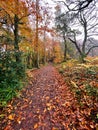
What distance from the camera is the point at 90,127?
3521 mm

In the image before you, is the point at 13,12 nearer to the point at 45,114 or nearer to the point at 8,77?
the point at 8,77

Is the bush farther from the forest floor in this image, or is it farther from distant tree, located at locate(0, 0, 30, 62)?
distant tree, located at locate(0, 0, 30, 62)

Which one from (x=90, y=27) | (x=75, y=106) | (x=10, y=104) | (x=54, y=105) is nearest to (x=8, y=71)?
(x=10, y=104)

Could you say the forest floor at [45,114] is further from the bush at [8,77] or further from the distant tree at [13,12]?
the distant tree at [13,12]

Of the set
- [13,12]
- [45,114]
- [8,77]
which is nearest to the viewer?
[45,114]

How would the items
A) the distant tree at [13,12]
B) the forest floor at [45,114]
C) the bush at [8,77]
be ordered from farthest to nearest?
1. the distant tree at [13,12]
2. the bush at [8,77]
3. the forest floor at [45,114]

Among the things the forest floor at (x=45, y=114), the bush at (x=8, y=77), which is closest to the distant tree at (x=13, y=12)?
the bush at (x=8, y=77)

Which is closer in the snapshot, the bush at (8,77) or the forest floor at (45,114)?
the forest floor at (45,114)

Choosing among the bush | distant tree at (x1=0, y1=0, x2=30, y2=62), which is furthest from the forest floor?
distant tree at (x1=0, y1=0, x2=30, y2=62)

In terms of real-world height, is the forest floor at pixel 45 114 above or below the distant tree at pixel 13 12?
below

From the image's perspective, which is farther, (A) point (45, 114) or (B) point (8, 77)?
(B) point (8, 77)

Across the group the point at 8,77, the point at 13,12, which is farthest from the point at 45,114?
the point at 13,12

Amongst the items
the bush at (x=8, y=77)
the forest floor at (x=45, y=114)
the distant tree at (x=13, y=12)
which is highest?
the distant tree at (x=13, y=12)

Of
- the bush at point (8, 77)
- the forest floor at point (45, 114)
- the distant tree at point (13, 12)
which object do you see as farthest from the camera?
the distant tree at point (13, 12)
